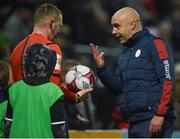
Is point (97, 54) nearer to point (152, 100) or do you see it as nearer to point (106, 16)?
point (152, 100)

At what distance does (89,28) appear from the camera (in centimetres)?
1511

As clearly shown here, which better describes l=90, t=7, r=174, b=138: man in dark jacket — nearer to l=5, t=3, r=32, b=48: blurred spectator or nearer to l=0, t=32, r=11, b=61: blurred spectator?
l=0, t=32, r=11, b=61: blurred spectator

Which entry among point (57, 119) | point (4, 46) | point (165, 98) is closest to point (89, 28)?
point (4, 46)

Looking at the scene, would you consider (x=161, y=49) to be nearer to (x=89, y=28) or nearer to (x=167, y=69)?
(x=167, y=69)

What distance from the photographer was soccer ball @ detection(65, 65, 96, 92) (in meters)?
8.37

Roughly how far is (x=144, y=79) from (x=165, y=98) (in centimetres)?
37

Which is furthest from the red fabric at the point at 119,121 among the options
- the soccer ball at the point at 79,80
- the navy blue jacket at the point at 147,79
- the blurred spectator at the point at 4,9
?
the blurred spectator at the point at 4,9

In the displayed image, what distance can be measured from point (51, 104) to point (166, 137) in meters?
1.64

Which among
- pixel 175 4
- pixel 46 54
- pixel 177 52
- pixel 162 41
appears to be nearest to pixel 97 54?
pixel 162 41

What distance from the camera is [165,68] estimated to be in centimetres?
795

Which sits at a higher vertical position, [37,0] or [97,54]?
[37,0]

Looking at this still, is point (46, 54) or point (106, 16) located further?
point (106, 16)

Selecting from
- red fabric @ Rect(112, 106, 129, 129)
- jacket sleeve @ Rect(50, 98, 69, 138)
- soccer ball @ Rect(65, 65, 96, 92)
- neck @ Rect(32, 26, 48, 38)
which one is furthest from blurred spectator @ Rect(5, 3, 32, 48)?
jacket sleeve @ Rect(50, 98, 69, 138)

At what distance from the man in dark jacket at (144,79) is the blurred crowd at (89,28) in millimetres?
3960
